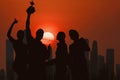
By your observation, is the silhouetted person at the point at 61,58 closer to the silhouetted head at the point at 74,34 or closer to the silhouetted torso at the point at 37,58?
the silhouetted head at the point at 74,34

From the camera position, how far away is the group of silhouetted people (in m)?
21.6

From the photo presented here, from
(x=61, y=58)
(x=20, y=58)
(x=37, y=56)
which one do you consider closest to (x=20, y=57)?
(x=20, y=58)

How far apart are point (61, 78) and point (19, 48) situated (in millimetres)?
1936

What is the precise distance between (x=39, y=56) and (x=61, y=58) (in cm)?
86

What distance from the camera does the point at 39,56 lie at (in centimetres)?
2184

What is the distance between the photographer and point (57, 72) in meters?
22.5

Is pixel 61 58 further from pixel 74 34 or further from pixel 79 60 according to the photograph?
pixel 74 34

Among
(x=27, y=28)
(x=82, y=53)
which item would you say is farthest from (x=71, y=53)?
(x=27, y=28)

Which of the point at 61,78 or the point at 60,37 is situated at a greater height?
the point at 60,37

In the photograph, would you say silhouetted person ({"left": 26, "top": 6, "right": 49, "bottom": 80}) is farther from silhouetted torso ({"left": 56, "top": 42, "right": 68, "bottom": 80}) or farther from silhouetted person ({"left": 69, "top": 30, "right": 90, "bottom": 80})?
silhouetted person ({"left": 69, "top": 30, "right": 90, "bottom": 80})

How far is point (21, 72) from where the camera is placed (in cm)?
2188

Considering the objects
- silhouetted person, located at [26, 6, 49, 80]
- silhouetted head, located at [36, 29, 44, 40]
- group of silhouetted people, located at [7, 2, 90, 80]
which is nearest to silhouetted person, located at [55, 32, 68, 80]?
group of silhouetted people, located at [7, 2, 90, 80]

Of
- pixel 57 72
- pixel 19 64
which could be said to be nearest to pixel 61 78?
pixel 57 72

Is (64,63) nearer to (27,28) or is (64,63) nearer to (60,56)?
(60,56)
